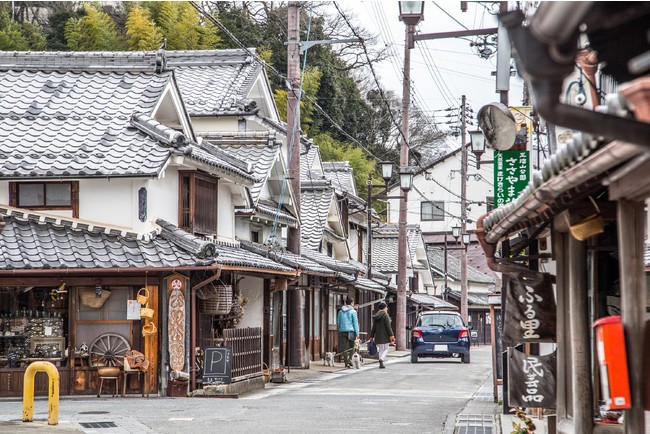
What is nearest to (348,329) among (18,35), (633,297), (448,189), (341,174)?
(341,174)

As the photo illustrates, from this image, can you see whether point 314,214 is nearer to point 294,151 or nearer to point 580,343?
point 294,151

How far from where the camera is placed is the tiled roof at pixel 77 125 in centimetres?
2039

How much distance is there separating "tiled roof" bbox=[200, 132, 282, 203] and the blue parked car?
8535 millimetres

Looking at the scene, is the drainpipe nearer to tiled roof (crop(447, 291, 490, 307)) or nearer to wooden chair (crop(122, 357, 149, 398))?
wooden chair (crop(122, 357, 149, 398))

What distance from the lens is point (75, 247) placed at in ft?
65.0

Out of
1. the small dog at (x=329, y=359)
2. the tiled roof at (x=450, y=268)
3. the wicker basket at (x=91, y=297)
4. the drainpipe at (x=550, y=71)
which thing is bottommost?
the small dog at (x=329, y=359)

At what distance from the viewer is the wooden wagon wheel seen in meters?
19.8

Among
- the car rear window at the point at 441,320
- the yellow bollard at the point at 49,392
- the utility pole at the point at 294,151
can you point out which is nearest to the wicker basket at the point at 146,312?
the yellow bollard at the point at 49,392

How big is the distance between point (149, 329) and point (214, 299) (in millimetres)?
1751

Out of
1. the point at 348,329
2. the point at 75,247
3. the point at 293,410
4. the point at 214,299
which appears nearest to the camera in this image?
the point at 293,410

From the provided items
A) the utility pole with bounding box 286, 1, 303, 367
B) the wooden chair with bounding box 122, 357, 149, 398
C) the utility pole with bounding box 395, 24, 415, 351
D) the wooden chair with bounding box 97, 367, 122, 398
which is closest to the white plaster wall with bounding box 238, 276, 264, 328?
the utility pole with bounding box 286, 1, 303, 367

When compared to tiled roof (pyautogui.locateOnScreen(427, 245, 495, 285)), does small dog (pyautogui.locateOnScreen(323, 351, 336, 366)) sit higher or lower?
lower

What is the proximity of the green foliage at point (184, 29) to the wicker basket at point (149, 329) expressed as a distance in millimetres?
30246

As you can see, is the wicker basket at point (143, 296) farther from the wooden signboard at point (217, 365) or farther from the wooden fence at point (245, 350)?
the wooden fence at point (245, 350)
